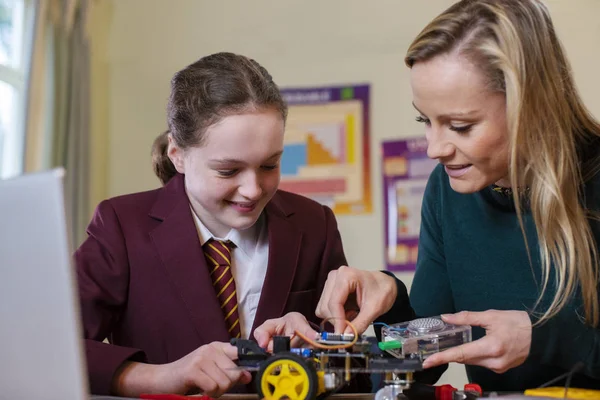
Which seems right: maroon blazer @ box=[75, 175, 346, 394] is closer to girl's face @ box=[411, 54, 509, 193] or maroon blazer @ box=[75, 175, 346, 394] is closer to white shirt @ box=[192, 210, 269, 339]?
white shirt @ box=[192, 210, 269, 339]

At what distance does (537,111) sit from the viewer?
1.10 metres

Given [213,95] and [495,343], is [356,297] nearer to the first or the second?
[495,343]

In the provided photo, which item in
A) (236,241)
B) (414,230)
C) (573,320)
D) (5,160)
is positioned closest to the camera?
(573,320)

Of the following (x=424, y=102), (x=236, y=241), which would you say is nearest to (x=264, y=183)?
(x=236, y=241)

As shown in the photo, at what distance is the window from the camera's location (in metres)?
2.65

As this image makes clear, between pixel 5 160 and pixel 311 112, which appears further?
pixel 311 112

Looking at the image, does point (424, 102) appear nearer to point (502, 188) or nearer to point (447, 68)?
point (447, 68)

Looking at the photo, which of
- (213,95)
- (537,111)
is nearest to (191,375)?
(213,95)

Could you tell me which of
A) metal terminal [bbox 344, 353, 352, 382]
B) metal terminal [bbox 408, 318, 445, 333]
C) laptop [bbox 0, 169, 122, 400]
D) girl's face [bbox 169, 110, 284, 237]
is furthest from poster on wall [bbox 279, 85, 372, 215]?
laptop [bbox 0, 169, 122, 400]

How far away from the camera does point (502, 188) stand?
1303 mm

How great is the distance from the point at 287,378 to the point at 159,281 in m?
0.52

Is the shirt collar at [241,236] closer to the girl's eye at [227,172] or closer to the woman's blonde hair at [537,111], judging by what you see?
the girl's eye at [227,172]

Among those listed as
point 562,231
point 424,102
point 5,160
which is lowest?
Answer: point 562,231

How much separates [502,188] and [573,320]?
325 millimetres
